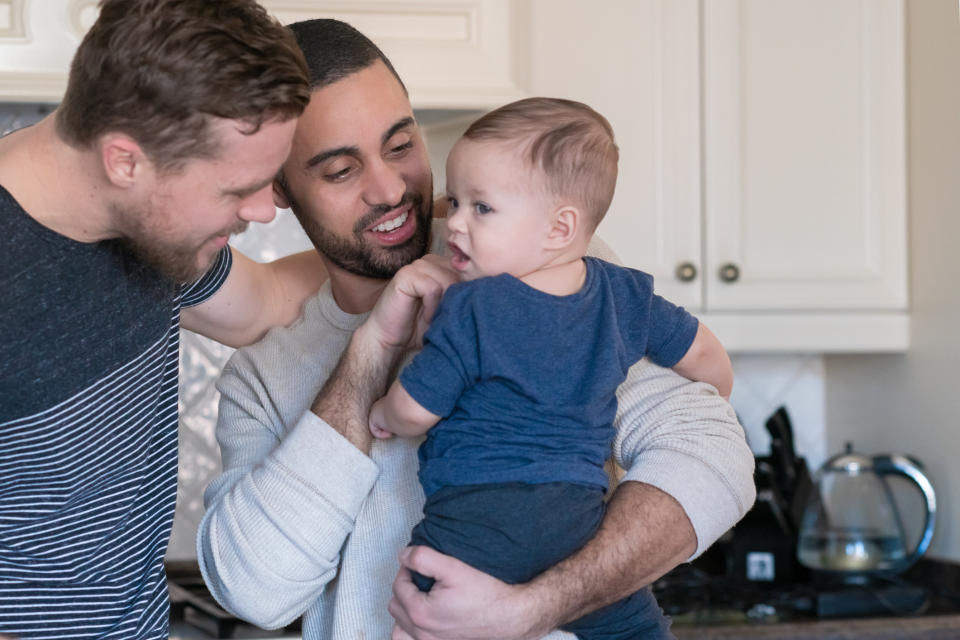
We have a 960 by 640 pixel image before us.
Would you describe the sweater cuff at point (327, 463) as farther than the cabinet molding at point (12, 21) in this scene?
No

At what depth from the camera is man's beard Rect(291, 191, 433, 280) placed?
1.42 metres

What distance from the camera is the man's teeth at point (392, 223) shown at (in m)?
1.42

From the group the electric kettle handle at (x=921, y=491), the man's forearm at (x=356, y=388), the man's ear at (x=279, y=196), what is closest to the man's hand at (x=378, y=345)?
the man's forearm at (x=356, y=388)

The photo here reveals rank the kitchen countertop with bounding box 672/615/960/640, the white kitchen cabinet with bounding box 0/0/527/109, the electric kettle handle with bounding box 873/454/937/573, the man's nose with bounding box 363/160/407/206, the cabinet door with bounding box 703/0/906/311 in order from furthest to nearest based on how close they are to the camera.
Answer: the cabinet door with bounding box 703/0/906/311 < the electric kettle handle with bounding box 873/454/937/573 < the white kitchen cabinet with bounding box 0/0/527/109 < the kitchen countertop with bounding box 672/615/960/640 < the man's nose with bounding box 363/160/407/206

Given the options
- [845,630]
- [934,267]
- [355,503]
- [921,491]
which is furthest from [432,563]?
[934,267]

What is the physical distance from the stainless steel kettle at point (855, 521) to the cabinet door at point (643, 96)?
501 mm

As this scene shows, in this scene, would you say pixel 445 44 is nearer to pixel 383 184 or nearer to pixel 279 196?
pixel 279 196

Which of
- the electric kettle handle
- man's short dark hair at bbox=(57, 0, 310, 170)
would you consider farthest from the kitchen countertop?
man's short dark hair at bbox=(57, 0, 310, 170)

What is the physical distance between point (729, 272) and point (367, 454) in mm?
1408

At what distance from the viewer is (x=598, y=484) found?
1164mm

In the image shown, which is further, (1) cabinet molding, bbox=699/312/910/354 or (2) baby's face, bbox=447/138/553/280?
(1) cabinet molding, bbox=699/312/910/354

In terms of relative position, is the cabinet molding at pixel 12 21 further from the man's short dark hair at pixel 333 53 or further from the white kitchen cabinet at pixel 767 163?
the white kitchen cabinet at pixel 767 163

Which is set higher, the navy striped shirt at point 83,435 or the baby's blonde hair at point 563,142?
the baby's blonde hair at point 563,142

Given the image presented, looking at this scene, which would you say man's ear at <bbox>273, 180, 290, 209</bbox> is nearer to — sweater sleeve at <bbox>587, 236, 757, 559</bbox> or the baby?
the baby
